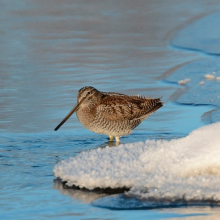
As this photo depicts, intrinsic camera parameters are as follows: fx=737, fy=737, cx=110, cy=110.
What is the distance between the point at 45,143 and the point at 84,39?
554cm

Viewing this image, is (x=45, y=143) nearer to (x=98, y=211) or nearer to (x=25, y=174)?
(x=25, y=174)

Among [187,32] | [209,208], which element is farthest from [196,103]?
[187,32]

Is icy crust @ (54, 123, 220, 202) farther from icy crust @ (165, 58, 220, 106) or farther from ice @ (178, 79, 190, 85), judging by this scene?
ice @ (178, 79, 190, 85)

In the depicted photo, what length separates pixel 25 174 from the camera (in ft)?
19.9

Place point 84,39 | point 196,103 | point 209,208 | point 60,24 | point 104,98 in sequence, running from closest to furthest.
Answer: point 209,208 < point 104,98 < point 196,103 < point 84,39 < point 60,24

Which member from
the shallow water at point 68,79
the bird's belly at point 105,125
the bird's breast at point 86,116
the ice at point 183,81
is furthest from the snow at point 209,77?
the bird's breast at point 86,116

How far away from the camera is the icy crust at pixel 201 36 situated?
11781 mm

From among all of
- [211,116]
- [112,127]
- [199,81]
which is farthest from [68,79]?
[211,116]

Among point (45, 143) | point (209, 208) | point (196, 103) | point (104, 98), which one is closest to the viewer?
point (209, 208)

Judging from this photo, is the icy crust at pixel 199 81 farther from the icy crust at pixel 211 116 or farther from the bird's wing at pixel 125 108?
the bird's wing at pixel 125 108

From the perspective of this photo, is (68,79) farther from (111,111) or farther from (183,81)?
(111,111)

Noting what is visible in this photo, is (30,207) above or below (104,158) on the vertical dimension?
below

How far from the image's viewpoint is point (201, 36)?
41.1 feet

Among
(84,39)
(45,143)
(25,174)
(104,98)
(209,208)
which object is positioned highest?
(84,39)
